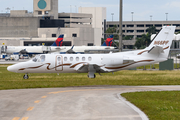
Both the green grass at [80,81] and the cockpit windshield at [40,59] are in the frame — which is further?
the cockpit windshield at [40,59]

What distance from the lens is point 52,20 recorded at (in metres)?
148

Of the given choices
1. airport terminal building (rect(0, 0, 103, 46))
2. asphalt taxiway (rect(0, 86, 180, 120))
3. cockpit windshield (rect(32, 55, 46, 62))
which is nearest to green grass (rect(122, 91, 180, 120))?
asphalt taxiway (rect(0, 86, 180, 120))

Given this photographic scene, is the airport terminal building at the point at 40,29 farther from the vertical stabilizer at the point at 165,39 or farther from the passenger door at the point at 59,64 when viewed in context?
the vertical stabilizer at the point at 165,39

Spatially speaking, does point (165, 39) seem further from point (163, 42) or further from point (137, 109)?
point (137, 109)

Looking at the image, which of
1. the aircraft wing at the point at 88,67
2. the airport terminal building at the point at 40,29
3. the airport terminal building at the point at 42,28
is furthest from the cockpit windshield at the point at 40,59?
the airport terminal building at the point at 40,29

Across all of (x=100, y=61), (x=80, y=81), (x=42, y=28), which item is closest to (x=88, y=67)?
(x=100, y=61)

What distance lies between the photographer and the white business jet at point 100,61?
2872 centimetres

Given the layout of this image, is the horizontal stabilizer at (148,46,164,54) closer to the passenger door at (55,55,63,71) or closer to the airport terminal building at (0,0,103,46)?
the passenger door at (55,55,63,71)

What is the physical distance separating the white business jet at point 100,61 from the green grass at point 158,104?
364 inches

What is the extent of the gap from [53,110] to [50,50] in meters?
88.0

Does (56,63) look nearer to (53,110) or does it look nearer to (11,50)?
(53,110)

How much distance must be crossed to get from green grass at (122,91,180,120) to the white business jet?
364 inches

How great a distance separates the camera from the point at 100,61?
29016 mm

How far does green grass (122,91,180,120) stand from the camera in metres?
12.8
